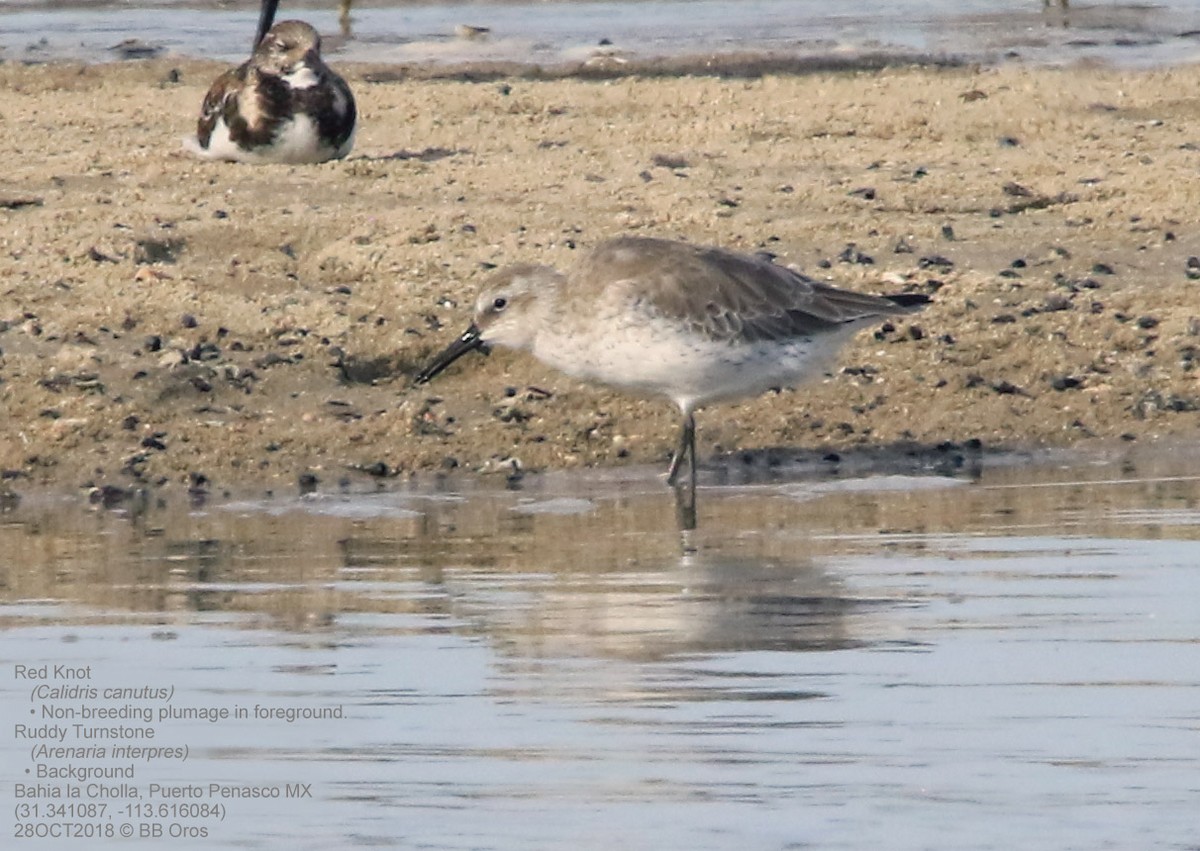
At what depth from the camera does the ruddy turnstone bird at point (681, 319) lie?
30.9ft

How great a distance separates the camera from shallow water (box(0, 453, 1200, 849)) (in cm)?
538

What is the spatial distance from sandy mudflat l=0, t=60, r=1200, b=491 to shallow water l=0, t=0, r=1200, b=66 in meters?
5.53

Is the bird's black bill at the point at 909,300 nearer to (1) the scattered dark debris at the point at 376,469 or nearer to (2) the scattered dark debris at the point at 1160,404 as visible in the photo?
(2) the scattered dark debris at the point at 1160,404

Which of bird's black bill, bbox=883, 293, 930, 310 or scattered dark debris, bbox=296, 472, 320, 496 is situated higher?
bird's black bill, bbox=883, 293, 930, 310

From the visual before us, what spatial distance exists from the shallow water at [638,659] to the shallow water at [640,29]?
12425 millimetres

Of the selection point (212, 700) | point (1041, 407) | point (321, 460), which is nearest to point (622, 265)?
point (321, 460)

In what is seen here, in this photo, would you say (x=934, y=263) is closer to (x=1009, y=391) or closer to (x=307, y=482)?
(x=1009, y=391)

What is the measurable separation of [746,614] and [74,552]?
2.38 metres

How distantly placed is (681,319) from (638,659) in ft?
9.33

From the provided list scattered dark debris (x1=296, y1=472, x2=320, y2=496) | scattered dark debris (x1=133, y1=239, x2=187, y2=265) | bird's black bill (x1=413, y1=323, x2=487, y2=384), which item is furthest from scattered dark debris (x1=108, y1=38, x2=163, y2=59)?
scattered dark debris (x1=296, y1=472, x2=320, y2=496)

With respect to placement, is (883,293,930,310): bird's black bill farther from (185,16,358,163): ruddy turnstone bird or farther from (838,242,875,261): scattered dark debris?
(185,16,358,163): ruddy turnstone bird

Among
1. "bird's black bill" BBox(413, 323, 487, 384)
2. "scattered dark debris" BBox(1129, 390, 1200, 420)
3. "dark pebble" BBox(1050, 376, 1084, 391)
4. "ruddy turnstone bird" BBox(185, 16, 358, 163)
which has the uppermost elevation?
"ruddy turnstone bird" BBox(185, 16, 358, 163)

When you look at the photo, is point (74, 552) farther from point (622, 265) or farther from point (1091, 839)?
point (1091, 839)

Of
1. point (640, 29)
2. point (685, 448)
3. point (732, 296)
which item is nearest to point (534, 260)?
point (685, 448)
